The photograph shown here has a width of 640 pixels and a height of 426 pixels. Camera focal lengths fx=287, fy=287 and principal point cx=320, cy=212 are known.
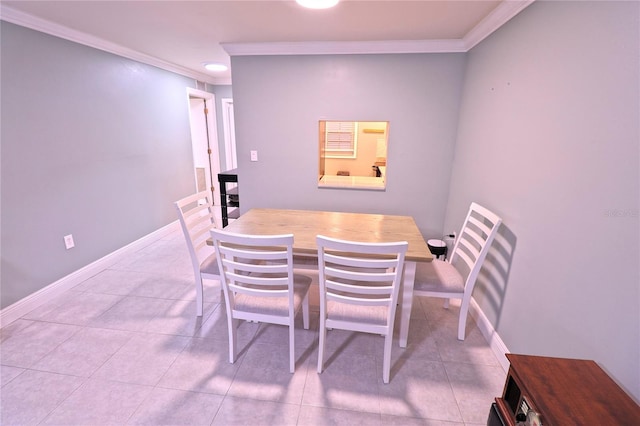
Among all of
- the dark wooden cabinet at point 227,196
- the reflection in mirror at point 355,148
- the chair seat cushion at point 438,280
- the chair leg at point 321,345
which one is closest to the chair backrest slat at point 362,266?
the chair leg at point 321,345

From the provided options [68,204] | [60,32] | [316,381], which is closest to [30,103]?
[60,32]

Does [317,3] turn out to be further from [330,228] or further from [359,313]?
[359,313]

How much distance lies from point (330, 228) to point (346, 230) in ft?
0.38

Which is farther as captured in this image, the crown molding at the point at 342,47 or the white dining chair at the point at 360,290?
the crown molding at the point at 342,47

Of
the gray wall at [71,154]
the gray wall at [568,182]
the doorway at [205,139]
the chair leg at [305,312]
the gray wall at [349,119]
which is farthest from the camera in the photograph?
the doorway at [205,139]

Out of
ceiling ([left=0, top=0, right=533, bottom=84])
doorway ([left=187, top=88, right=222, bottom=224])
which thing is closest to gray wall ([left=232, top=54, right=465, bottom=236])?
ceiling ([left=0, top=0, right=533, bottom=84])

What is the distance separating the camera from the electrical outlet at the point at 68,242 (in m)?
2.58

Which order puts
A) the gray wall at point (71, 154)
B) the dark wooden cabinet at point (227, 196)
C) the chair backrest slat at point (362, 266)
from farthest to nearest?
the dark wooden cabinet at point (227, 196) < the gray wall at point (71, 154) < the chair backrest slat at point (362, 266)

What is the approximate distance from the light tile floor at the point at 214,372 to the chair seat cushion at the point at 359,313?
1.28 feet

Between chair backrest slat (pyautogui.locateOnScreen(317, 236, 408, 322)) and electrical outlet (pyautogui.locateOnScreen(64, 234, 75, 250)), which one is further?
electrical outlet (pyautogui.locateOnScreen(64, 234, 75, 250))

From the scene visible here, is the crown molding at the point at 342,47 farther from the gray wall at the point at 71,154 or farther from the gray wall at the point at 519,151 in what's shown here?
the gray wall at the point at 71,154

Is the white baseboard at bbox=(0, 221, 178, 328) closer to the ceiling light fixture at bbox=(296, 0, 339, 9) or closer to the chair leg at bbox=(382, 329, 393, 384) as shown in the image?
the chair leg at bbox=(382, 329, 393, 384)

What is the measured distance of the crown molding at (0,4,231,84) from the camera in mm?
2049

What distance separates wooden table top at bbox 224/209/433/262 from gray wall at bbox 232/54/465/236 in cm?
86
